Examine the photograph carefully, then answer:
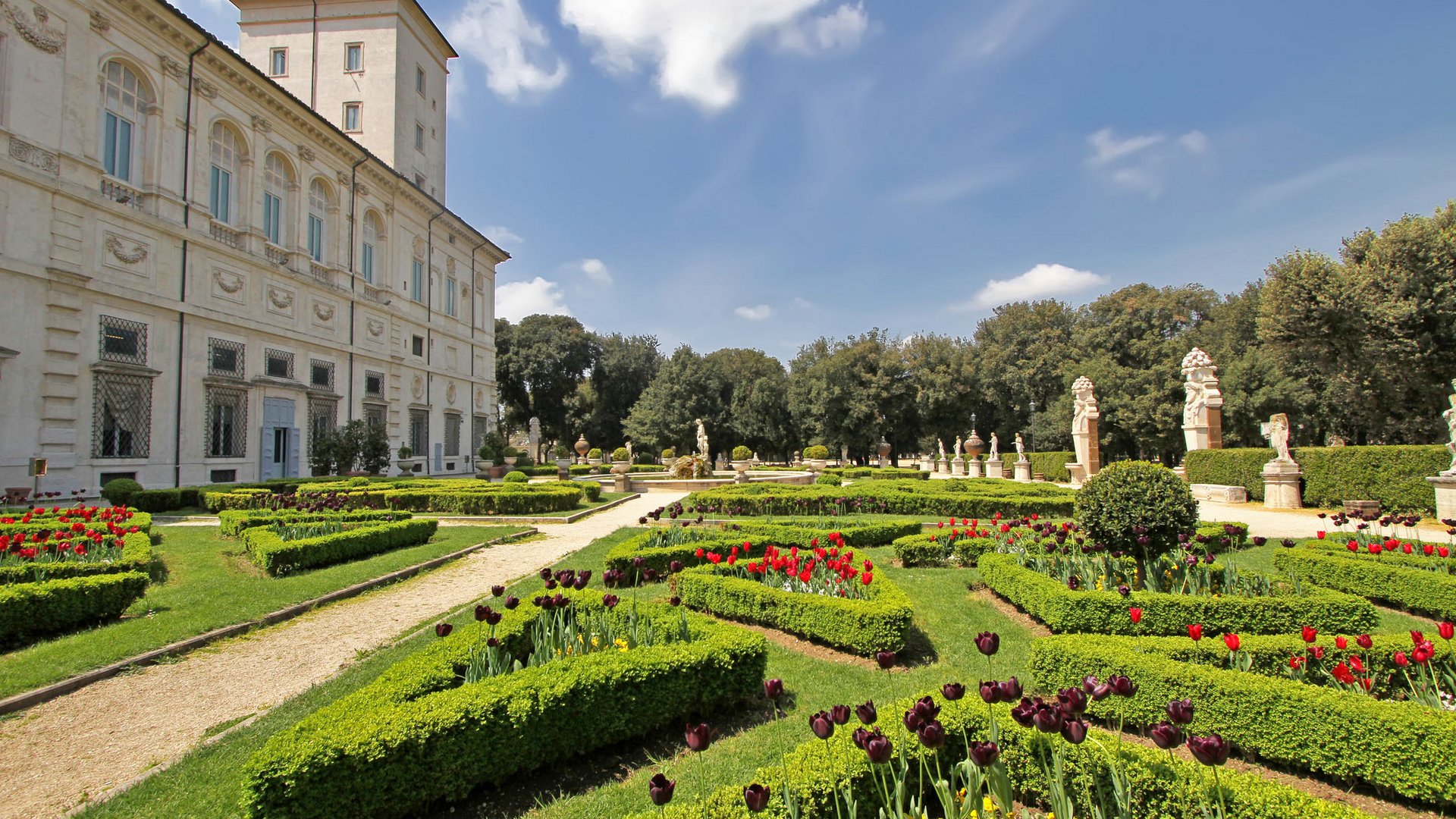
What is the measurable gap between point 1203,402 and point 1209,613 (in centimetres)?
2080

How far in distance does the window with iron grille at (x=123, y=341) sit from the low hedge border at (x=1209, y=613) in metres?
23.5

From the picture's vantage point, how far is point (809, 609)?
5.79 meters

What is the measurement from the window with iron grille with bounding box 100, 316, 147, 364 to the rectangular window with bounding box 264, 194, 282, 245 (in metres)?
6.62

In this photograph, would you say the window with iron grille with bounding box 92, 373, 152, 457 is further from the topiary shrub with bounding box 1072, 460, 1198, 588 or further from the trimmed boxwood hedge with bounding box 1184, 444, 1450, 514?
the trimmed boxwood hedge with bounding box 1184, 444, 1450, 514

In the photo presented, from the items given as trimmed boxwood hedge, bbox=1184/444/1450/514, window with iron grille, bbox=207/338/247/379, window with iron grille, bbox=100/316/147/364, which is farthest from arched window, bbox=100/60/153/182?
trimmed boxwood hedge, bbox=1184/444/1450/514

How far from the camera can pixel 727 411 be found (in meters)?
49.7

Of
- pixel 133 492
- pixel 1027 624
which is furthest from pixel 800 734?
pixel 133 492

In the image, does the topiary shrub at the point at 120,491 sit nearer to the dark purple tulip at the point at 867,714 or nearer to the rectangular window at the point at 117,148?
the rectangular window at the point at 117,148

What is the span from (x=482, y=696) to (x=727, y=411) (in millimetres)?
46220

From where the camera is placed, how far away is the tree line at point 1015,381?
23.4m

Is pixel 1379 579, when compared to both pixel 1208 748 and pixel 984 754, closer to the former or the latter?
pixel 1208 748

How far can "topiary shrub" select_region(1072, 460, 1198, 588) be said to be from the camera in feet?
22.0

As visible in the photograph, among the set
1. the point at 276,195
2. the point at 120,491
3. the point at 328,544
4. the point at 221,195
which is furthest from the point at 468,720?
the point at 276,195

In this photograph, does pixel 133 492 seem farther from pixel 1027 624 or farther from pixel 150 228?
pixel 1027 624
